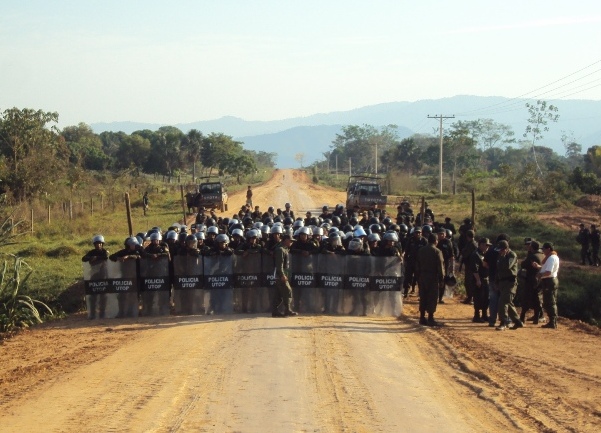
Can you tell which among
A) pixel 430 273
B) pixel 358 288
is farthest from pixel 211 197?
pixel 430 273

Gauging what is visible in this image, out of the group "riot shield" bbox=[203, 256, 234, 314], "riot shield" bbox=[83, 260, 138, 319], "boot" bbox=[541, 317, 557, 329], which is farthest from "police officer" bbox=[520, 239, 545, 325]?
"riot shield" bbox=[83, 260, 138, 319]

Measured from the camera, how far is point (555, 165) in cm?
10000

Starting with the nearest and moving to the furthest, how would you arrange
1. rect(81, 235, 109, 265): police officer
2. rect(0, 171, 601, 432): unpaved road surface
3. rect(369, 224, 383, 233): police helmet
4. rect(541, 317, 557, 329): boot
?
rect(0, 171, 601, 432): unpaved road surface
rect(541, 317, 557, 329): boot
rect(81, 235, 109, 265): police officer
rect(369, 224, 383, 233): police helmet

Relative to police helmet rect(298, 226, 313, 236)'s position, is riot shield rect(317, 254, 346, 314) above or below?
below

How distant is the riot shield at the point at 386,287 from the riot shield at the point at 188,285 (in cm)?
368

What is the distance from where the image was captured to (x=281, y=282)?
53.5 ft

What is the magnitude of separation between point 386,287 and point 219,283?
3.57 m

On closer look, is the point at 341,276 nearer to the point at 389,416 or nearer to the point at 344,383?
the point at 344,383

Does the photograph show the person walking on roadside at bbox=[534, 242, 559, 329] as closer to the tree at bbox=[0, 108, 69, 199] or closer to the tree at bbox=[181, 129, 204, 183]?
the tree at bbox=[0, 108, 69, 199]

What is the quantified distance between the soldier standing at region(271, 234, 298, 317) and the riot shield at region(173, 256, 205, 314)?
1.77m

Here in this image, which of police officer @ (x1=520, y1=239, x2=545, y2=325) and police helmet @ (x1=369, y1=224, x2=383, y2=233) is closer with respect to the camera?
police officer @ (x1=520, y1=239, x2=545, y2=325)

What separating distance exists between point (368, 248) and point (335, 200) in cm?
4450

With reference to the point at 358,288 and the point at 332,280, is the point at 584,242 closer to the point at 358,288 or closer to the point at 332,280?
the point at 358,288

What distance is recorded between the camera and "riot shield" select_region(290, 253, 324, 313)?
17.3 metres
